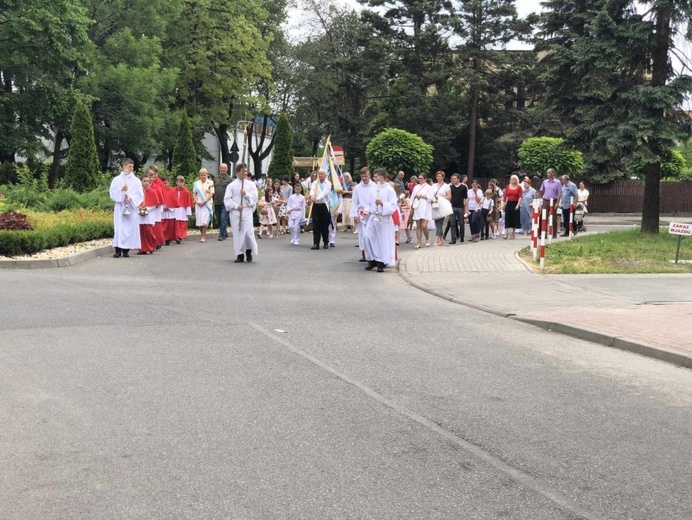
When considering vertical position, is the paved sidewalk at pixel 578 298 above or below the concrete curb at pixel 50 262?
below

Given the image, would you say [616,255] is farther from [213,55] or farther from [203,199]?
[213,55]

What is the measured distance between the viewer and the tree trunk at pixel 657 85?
22.2m

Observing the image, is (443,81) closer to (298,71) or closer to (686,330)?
(298,71)

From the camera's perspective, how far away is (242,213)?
60.3ft

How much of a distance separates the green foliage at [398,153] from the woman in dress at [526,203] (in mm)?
18577

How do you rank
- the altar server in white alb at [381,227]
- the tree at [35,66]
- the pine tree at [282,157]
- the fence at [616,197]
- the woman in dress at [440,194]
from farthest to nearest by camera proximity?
the fence at [616,197]
the pine tree at [282,157]
the tree at [35,66]
the woman in dress at [440,194]
the altar server in white alb at [381,227]

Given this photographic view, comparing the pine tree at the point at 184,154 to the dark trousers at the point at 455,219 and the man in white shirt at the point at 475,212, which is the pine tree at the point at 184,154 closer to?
the man in white shirt at the point at 475,212

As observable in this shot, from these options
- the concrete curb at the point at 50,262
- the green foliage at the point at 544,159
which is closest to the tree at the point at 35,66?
the concrete curb at the point at 50,262

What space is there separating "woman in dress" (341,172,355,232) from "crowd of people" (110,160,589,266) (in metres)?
0.05

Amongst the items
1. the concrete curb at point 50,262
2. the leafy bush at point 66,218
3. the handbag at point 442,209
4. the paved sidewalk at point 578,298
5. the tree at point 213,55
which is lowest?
the paved sidewalk at point 578,298

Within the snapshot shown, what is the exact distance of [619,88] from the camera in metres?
22.9

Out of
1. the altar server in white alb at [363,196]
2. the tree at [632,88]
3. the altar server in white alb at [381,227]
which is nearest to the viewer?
the altar server in white alb at [381,227]

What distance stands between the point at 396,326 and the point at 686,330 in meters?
3.29

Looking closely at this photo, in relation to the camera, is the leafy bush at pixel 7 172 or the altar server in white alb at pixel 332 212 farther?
the leafy bush at pixel 7 172
